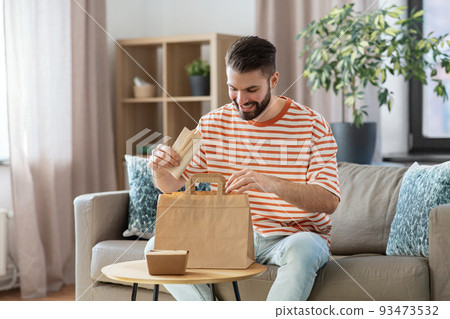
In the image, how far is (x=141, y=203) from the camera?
2.62m

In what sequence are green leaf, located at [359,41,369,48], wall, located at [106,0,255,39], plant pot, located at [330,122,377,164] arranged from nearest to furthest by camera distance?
green leaf, located at [359,41,369,48] < plant pot, located at [330,122,377,164] < wall, located at [106,0,255,39]

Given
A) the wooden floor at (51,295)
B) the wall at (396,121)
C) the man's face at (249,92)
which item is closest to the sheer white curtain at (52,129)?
the wooden floor at (51,295)

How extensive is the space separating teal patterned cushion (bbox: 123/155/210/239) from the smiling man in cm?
65

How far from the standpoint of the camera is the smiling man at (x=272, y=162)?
175 cm

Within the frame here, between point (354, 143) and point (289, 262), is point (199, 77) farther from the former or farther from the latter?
point (289, 262)

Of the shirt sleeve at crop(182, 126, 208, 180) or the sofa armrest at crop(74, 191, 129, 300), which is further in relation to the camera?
the sofa armrest at crop(74, 191, 129, 300)

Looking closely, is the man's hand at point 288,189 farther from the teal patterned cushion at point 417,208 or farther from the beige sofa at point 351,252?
the teal patterned cushion at point 417,208

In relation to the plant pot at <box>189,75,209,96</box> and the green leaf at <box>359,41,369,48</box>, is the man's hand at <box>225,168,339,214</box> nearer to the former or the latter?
the green leaf at <box>359,41,369,48</box>

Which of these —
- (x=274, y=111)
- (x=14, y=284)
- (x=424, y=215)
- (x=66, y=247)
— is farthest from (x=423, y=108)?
(x=14, y=284)

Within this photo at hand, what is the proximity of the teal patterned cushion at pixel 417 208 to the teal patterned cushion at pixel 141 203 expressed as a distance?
2.71ft

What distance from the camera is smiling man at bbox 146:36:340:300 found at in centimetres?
175

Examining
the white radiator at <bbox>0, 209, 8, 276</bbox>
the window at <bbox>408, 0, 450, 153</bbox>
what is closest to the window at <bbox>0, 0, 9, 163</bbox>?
the white radiator at <bbox>0, 209, 8, 276</bbox>

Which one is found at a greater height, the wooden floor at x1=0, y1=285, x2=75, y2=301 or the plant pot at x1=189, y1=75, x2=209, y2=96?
the plant pot at x1=189, y1=75, x2=209, y2=96
